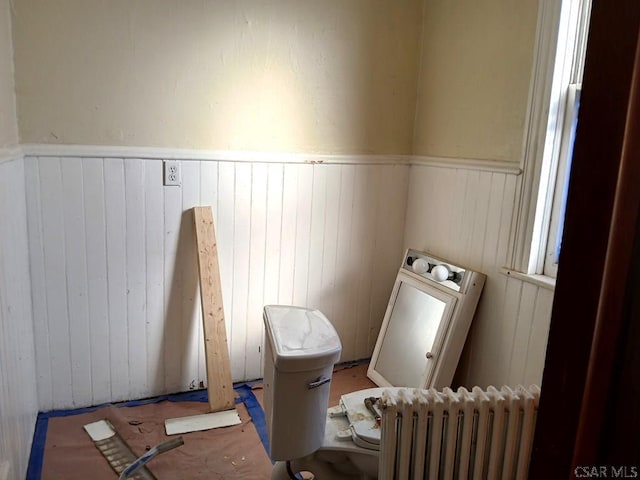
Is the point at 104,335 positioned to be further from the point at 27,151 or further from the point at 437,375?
the point at 437,375

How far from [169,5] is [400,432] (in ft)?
6.32

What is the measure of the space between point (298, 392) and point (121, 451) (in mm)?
928

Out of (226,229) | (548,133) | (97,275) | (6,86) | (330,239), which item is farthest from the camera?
(330,239)

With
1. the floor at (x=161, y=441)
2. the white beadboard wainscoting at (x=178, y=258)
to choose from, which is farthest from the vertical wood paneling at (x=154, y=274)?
the floor at (x=161, y=441)

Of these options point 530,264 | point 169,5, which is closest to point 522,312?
point 530,264

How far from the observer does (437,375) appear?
2197mm

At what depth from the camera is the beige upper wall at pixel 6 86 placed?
165cm

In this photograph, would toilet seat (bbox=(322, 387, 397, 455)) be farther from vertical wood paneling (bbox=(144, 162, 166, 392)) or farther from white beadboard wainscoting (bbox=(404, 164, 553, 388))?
vertical wood paneling (bbox=(144, 162, 166, 392))

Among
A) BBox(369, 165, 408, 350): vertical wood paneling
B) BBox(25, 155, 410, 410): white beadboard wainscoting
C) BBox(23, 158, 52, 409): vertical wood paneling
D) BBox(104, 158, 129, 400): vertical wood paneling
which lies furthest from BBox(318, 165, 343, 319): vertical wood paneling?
BBox(23, 158, 52, 409): vertical wood paneling

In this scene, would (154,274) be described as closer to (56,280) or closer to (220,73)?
(56,280)

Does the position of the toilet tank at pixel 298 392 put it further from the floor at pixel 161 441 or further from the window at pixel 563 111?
the window at pixel 563 111

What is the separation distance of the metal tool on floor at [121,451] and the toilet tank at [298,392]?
0.56 metres

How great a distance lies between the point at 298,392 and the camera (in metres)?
1.54
